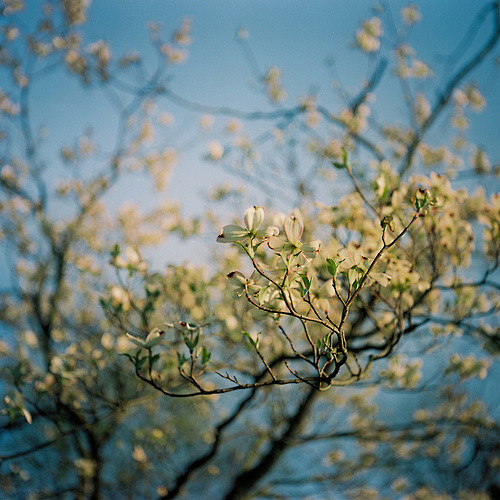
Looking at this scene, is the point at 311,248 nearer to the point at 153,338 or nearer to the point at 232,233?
the point at 232,233

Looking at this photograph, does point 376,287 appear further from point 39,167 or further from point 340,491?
point 39,167

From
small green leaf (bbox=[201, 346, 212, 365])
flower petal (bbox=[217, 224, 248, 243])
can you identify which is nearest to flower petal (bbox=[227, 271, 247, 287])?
flower petal (bbox=[217, 224, 248, 243])

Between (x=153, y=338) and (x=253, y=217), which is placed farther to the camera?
(x=153, y=338)

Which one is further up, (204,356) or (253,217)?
(253,217)

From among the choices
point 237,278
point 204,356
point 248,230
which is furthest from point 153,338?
point 248,230

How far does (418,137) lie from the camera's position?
9.49 ft

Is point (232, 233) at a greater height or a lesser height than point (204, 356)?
greater

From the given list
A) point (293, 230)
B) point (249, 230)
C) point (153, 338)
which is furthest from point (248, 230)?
point (153, 338)

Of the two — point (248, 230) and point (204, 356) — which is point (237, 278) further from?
point (204, 356)

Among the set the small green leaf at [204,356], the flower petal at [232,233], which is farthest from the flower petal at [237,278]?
the small green leaf at [204,356]

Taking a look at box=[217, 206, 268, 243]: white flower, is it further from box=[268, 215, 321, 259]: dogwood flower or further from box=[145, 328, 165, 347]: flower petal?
box=[145, 328, 165, 347]: flower petal

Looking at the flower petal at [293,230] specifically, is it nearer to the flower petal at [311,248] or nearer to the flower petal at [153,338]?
the flower petal at [311,248]

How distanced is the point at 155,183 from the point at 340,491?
444cm

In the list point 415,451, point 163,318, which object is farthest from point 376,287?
point 415,451
